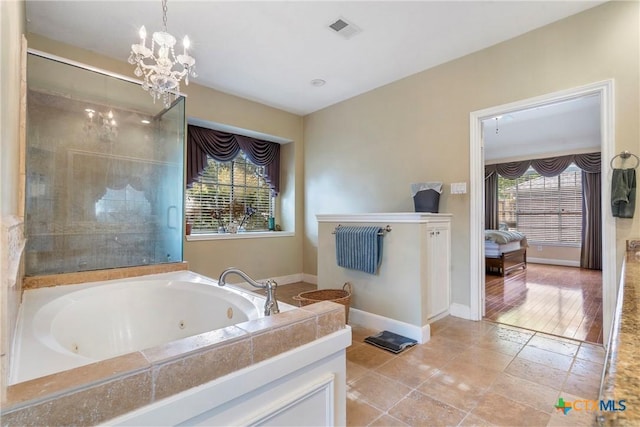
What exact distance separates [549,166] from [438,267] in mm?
5001

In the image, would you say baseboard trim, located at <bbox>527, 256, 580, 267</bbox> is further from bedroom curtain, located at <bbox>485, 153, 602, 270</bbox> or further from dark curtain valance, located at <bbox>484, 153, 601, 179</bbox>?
dark curtain valance, located at <bbox>484, 153, 601, 179</bbox>

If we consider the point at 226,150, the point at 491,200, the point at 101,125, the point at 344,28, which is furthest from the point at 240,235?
the point at 491,200

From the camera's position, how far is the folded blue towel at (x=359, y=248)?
8.61 feet

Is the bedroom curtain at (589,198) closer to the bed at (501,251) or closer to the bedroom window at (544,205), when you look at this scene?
the bedroom window at (544,205)

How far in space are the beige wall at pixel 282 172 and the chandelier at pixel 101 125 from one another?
2.16 feet

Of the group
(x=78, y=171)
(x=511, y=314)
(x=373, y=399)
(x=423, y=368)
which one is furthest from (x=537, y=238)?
(x=78, y=171)

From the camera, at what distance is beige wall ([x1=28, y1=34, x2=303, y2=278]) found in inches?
123

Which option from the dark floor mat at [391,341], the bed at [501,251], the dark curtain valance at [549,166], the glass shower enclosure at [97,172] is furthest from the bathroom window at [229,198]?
the dark curtain valance at [549,166]

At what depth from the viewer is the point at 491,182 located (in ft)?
23.0

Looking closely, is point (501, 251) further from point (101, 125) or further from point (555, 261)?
point (101, 125)

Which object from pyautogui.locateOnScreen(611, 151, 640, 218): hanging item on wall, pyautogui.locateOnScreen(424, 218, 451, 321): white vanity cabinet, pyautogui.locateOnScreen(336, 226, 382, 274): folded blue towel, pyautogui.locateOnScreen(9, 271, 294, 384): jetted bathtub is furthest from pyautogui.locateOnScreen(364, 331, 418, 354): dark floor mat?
pyautogui.locateOnScreen(611, 151, 640, 218): hanging item on wall

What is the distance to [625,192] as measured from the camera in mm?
2137

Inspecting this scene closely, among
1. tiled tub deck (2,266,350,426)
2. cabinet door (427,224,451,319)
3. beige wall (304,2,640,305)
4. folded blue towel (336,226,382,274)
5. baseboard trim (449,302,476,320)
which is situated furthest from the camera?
baseboard trim (449,302,476,320)

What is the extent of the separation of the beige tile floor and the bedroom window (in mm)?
4979
